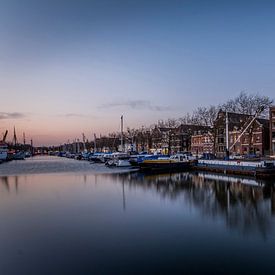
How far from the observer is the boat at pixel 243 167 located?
3847 centimetres

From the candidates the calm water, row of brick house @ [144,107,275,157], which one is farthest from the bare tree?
the calm water

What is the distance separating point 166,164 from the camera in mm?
54188

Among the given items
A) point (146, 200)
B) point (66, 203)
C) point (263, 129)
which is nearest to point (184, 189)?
point (146, 200)

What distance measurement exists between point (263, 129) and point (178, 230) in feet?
202

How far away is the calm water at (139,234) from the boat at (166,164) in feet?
82.0

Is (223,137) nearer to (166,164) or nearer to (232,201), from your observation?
Result: (166,164)

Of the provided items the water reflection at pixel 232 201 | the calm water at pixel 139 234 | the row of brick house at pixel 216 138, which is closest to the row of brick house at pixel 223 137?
the row of brick house at pixel 216 138

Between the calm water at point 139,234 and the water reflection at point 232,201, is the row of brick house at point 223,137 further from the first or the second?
the calm water at point 139,234

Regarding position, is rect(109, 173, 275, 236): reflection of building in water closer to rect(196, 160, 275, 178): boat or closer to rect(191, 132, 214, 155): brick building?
rect(196, 160, 275, 178): boat

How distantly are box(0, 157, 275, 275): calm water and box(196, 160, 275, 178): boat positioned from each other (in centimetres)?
1177

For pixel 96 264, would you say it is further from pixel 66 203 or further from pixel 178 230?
pixel 66 203

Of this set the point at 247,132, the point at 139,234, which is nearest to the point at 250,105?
the point at 247,132

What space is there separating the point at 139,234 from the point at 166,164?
3921 cm

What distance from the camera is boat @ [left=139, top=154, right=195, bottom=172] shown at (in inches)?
2093
